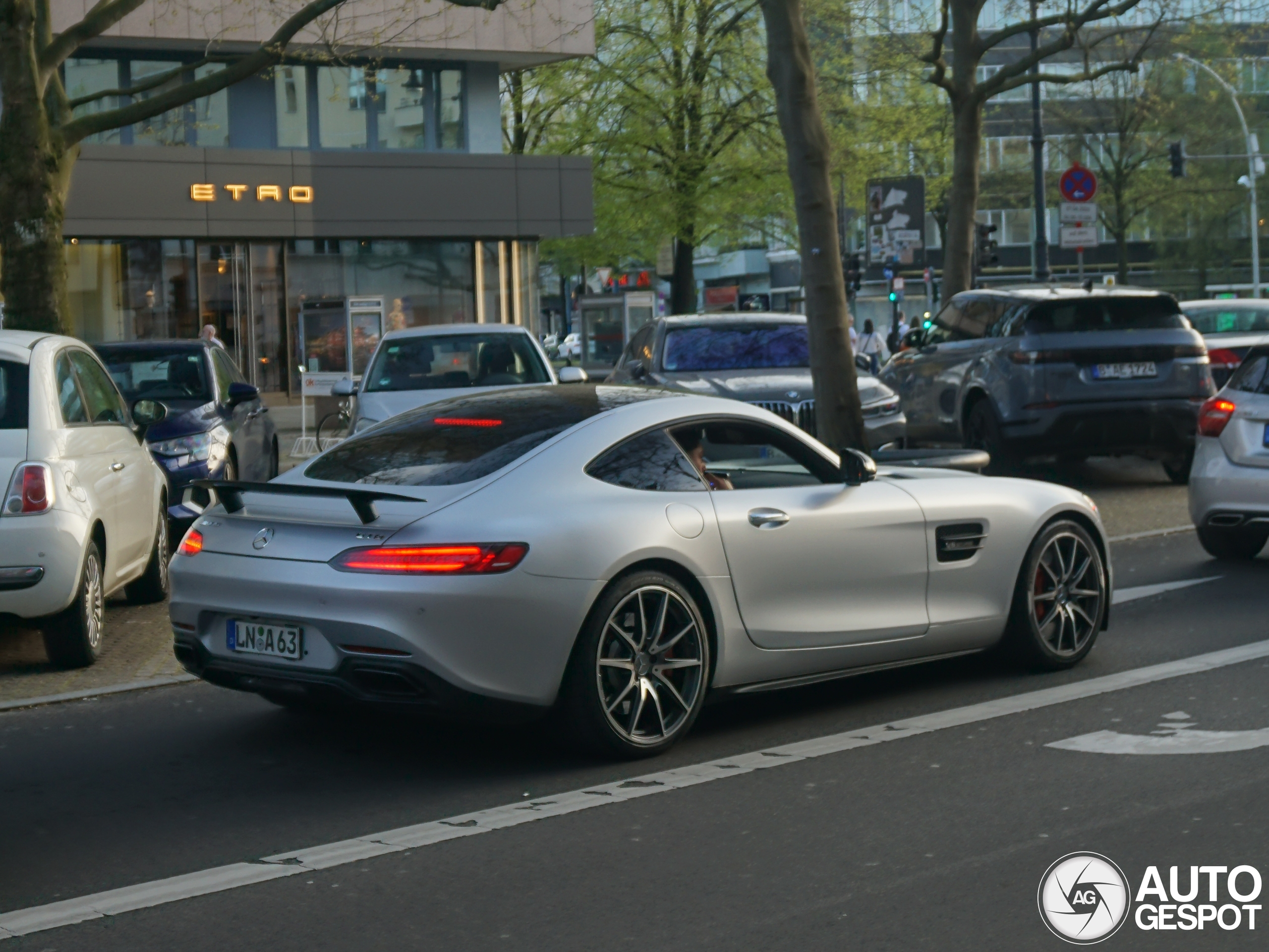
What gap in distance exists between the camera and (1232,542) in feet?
36.9

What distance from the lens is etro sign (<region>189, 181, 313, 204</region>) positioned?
32.7 m

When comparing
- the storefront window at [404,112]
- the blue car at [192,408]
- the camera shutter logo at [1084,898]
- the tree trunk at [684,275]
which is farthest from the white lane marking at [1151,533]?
the tree trunk at [684,275]

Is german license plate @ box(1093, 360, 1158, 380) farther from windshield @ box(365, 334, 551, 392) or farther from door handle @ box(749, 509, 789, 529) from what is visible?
door handle @ box(749, 509, 789, 529)

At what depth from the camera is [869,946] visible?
4.16 meters

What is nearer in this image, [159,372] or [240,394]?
Result: [240,394]

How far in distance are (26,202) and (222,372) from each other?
1989 mm

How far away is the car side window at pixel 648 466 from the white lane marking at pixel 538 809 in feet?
3.26

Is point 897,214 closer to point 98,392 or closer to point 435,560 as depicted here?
point 98,392

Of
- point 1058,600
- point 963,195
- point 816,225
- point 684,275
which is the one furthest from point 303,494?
point 684,275

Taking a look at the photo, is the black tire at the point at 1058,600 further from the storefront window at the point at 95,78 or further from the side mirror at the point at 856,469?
the storefront window at the point at 95,78

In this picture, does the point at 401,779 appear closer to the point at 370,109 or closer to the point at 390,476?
the point at 390,476

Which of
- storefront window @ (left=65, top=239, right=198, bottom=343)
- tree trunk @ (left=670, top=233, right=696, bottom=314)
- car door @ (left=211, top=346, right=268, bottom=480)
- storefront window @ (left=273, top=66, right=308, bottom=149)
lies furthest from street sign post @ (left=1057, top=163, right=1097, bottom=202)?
storefront window @ (left=65, top=239, right=198, bottom=343)

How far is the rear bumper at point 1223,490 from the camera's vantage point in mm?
10391

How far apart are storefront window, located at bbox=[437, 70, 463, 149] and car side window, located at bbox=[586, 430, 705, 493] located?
97.7ft
